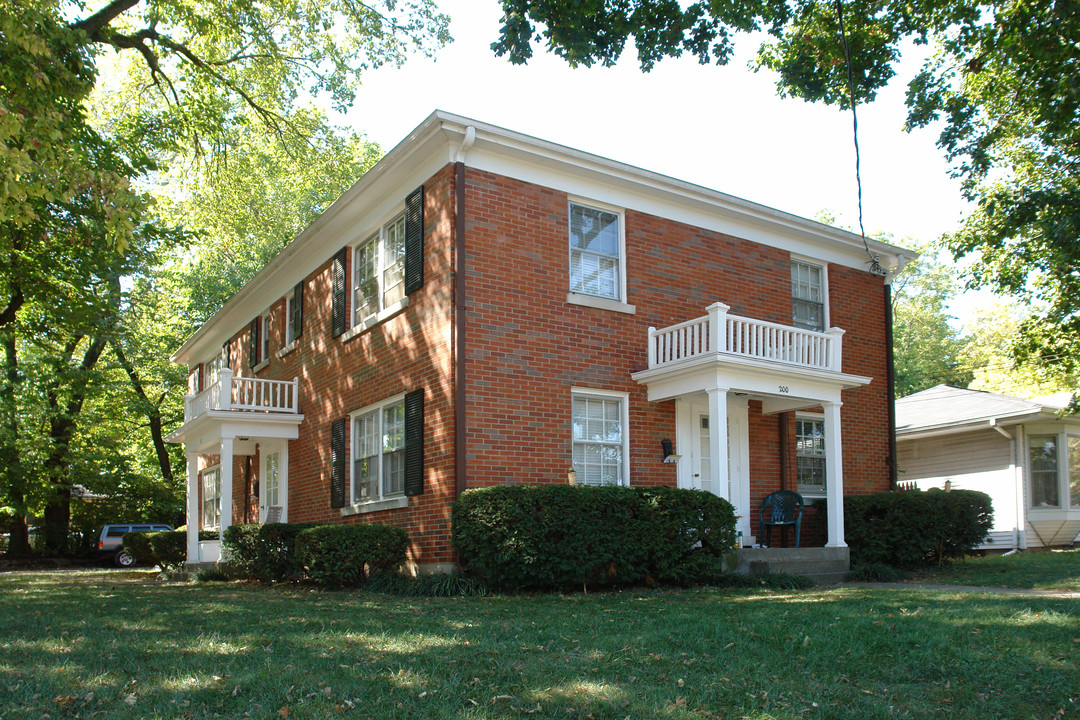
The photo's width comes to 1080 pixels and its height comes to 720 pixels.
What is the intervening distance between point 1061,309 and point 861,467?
15.2 ft

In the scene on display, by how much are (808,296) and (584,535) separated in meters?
8.09

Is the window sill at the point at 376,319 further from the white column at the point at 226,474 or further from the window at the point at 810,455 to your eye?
the window at the point at 810,455

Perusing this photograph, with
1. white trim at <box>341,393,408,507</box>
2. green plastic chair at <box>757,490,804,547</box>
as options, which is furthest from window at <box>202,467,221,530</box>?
green plastic chair at <box>757,490,804,547</box>

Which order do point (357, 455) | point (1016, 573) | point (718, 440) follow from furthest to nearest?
point (357, 455), point (1016, 573), point (718, 440)

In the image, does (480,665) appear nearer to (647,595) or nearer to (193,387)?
(647,595)

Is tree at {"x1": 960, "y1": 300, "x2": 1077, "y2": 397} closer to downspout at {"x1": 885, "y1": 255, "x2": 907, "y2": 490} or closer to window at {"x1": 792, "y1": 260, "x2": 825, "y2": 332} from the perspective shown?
downspout at {"x1": 885, "y1": 255, "x2": 907, "y2": 490}

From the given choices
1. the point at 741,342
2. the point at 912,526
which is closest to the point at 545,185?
the point at 741,342

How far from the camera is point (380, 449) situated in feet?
49.1

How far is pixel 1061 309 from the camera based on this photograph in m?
16.9

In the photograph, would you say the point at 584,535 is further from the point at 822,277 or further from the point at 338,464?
the point at 822,277

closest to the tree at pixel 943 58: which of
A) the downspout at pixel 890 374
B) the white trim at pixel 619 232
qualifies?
the downspout at pixel 890 374

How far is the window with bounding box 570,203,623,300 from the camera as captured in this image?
14148 millimetres

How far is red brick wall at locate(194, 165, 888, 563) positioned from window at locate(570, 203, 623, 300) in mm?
235

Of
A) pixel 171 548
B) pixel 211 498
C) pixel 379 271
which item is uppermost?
pixel 379 271
